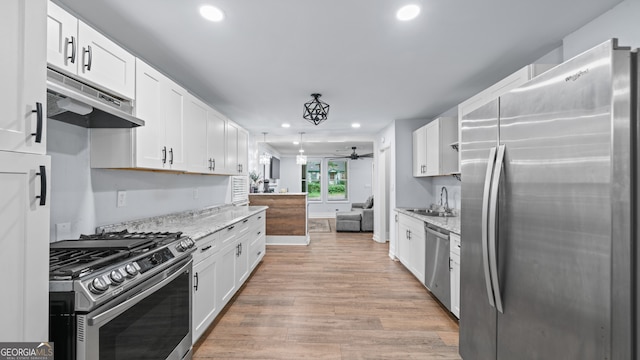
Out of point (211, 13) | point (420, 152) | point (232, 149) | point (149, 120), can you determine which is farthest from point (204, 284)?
point (420, 152)

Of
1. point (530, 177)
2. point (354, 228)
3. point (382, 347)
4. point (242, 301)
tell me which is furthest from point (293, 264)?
point (530, 177)

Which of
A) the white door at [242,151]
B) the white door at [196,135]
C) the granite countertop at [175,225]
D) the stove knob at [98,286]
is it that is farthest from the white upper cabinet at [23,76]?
the white door at [242,151]

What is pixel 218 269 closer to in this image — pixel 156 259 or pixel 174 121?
pixel 156 259

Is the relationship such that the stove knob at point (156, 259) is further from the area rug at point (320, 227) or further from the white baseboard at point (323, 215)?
the white baseboard at point (323, 215)

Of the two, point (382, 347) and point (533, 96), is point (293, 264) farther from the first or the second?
point (533, 96)

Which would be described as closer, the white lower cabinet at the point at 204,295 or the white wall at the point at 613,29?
the white wall at the point at 613,29

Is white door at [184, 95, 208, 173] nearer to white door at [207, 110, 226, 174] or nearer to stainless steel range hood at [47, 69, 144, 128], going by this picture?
white door at [207, 110, 226, 174]

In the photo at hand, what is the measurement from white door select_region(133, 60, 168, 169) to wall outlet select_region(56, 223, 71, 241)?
56 centimetres

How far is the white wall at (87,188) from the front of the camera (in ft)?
5.81

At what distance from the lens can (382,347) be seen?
2.27 meters

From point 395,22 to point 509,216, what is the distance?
1.48 meters

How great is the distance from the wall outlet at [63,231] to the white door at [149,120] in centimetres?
56

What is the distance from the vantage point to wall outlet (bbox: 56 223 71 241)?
176 centimetres

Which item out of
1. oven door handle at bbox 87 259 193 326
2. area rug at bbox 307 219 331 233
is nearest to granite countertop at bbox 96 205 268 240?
oven door handle at bbox 87 259 193 326
